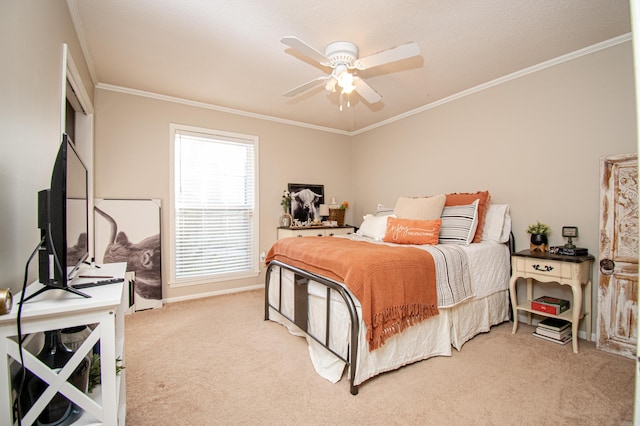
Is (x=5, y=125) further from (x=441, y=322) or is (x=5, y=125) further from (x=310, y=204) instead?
(x=310, y=204)

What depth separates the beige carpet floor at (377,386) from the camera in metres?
1.64

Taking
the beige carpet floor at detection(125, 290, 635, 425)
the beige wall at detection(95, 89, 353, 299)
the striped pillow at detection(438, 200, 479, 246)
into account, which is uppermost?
the beige wall at detection(95, 89, 353, 299)

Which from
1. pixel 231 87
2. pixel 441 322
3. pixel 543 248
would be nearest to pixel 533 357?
pixel 441 322

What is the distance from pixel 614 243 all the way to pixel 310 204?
348 cm

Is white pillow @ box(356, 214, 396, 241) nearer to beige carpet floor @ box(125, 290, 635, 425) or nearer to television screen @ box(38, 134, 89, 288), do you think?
beige carpet floor @ box(125, 290, 635, 425)

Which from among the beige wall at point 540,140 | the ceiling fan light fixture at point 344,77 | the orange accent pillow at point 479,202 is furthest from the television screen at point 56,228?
the beige wall at point 540,140

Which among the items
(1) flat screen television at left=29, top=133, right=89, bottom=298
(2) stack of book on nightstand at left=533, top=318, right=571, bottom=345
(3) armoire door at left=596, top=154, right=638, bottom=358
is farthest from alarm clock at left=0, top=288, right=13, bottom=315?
(3) armoire door at left=596, top=154, right=638, bottom=358

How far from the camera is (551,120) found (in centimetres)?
281

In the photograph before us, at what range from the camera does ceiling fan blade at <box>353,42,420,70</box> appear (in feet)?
6.48

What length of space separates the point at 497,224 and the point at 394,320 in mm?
1746

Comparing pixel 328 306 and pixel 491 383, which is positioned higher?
pixel 328 306

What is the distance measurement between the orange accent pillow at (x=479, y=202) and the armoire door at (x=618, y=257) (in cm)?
86

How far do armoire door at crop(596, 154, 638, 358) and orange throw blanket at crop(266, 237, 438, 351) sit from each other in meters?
1.43

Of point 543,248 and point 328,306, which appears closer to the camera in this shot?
point 328,306
